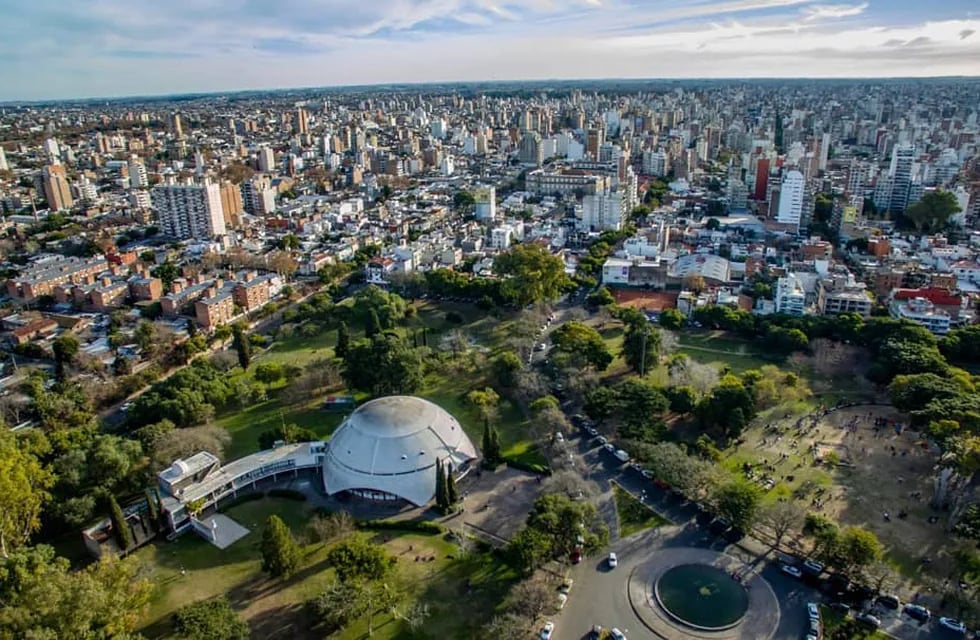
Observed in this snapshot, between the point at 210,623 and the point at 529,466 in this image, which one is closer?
the point at 210,623

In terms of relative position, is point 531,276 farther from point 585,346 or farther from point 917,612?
point 917,612

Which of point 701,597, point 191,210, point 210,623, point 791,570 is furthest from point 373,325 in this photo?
point 191,210

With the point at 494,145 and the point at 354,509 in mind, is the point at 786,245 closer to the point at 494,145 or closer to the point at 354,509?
the point at 354,509

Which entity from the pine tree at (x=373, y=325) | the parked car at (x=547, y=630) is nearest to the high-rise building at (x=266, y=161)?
the pine tree at (x=373, y=325)

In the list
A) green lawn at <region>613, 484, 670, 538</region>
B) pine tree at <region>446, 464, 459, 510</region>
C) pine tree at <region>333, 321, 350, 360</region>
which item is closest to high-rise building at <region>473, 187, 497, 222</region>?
pine tree at <region>333, 321, 350, 360</region>

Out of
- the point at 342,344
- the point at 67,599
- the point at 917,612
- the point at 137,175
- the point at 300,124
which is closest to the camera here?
the point at 67,599

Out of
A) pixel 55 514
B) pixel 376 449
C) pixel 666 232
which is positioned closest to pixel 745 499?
pixel 376 449
